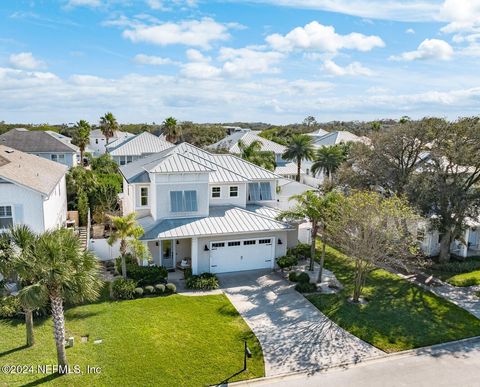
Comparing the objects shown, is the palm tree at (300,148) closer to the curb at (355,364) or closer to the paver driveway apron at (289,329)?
the paver driveway apron at (289,329)

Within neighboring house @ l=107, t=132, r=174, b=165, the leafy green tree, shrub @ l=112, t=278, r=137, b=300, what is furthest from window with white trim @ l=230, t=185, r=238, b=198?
neighboring house @ l=107, t=132, r=174, b=165

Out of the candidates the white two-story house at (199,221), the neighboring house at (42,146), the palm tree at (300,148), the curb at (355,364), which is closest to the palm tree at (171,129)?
the neighboring house at (42,146)

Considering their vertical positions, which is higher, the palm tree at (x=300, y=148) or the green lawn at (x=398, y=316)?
the palm tree at (x=300, y=148)

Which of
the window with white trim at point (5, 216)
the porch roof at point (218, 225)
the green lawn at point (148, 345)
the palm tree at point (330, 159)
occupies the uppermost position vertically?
the palm tree at point (330, 159)

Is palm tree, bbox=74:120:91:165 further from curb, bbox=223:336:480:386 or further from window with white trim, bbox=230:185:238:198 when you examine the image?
curb, bbox=223:336:480:386

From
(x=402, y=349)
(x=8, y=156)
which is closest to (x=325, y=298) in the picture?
(x=402, y=349)

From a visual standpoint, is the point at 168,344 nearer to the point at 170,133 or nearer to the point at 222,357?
the point at 222,357
